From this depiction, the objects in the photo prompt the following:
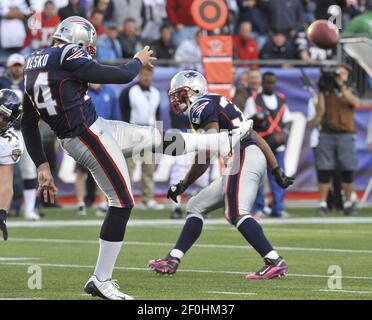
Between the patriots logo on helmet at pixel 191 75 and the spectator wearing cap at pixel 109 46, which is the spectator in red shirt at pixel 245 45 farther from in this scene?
the patriots logo on helmet at pixel 191 75

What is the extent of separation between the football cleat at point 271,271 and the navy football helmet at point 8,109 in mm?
2348

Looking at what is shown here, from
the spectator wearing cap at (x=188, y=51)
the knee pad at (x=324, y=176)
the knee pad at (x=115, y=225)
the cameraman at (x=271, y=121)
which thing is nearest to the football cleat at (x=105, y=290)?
the knee pad at (x=115, y=225)

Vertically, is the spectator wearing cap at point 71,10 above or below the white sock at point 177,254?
above

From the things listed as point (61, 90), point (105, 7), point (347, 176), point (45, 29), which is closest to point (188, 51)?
point (105, 7)

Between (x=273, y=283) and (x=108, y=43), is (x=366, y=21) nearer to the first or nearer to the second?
(x=108, y=43)

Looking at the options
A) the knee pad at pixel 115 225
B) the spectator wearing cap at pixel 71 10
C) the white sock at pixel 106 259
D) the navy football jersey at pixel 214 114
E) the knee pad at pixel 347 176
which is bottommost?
the knee pad at pixel 347 176

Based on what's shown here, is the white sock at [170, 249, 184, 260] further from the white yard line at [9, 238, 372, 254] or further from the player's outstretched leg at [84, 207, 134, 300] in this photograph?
the white yard line at [9, 238, 372, 254]

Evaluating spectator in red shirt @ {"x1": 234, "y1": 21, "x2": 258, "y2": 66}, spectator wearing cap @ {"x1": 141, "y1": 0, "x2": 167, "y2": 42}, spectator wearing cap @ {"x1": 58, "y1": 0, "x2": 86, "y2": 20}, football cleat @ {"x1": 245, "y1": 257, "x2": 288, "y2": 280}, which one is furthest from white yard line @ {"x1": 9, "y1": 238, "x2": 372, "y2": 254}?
spectator wearing cap @ {"x1": 141, "y1": 0, "x2": 167, "y2": 42}

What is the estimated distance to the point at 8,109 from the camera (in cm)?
977

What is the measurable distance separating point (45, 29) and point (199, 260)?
8600mm

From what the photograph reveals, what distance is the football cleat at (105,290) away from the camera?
828 centimetres

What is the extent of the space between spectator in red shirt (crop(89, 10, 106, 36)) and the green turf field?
3877mm
